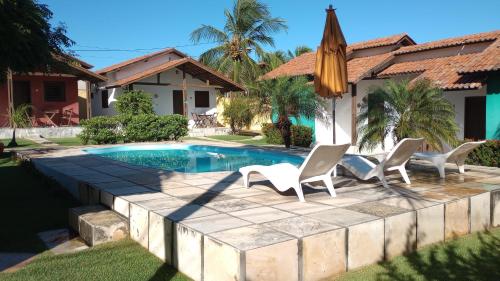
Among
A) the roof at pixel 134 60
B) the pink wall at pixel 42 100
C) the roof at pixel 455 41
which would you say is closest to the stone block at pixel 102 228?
A: the roof at pixel 455 41

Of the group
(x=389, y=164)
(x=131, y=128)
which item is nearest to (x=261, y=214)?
(x=389, y=164)

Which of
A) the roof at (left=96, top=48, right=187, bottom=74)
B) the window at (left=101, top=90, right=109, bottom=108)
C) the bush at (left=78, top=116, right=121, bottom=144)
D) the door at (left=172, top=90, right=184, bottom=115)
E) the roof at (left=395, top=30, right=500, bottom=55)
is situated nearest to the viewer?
the roof at (left=395, top=30, right=500, bottom=55)

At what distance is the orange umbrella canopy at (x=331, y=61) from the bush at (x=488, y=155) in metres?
5.04

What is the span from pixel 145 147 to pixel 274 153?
214 inches

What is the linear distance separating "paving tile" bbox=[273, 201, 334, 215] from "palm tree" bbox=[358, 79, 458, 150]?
424cm

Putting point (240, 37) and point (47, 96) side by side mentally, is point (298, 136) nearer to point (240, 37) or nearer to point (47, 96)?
point (240, 37)

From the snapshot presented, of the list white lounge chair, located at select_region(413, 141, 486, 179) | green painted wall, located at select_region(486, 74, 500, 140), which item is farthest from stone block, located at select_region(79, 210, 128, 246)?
green painted wall, located at select_region(486, 74, 500, 140)

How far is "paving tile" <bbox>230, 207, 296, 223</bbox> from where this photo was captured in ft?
15.0

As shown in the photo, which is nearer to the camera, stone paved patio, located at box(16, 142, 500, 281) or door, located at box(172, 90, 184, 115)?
stone paved patio, located at box(16, 142, 500, 281)

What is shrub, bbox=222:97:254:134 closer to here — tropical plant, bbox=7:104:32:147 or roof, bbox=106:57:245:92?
roof, bbox=106:57:245:92

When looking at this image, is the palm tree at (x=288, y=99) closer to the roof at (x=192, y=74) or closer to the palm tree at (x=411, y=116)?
the palm tree at (x=411, y=116)

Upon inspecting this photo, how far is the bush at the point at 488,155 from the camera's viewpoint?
10094 millimetres

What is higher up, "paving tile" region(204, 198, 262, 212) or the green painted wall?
the green painted wall

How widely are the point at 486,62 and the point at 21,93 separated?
79.3 feet
